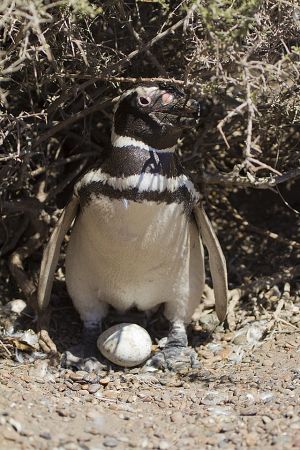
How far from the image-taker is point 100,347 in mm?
3396

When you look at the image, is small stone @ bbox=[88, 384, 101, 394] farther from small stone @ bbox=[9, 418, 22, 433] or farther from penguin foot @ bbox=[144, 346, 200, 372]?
small stone @ bbox=[9, 418, 22, 433]

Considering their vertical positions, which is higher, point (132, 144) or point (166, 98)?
point (166, 98)

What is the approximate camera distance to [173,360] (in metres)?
3.41

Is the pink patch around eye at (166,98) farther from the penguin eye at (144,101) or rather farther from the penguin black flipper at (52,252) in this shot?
the penguin black flipper at (52,252)

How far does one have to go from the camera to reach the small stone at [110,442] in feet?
7.91

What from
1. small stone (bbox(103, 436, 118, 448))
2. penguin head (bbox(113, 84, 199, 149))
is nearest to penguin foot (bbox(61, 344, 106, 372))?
small stone (bbox(103, 436, 118, 448))

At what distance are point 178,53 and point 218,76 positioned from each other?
3.23 ft

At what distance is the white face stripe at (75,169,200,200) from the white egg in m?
0.65

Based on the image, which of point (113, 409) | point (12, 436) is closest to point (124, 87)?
point (113, 409)

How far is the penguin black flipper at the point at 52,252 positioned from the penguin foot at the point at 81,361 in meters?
0.27

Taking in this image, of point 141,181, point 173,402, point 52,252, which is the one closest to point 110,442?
point 173,402

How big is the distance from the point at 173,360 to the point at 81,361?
0.41 metres

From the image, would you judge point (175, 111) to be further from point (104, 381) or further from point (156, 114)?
point (104, 381)

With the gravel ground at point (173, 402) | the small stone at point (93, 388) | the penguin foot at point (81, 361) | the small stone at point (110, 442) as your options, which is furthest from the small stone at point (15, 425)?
the penguin foot at point (81, 361)
